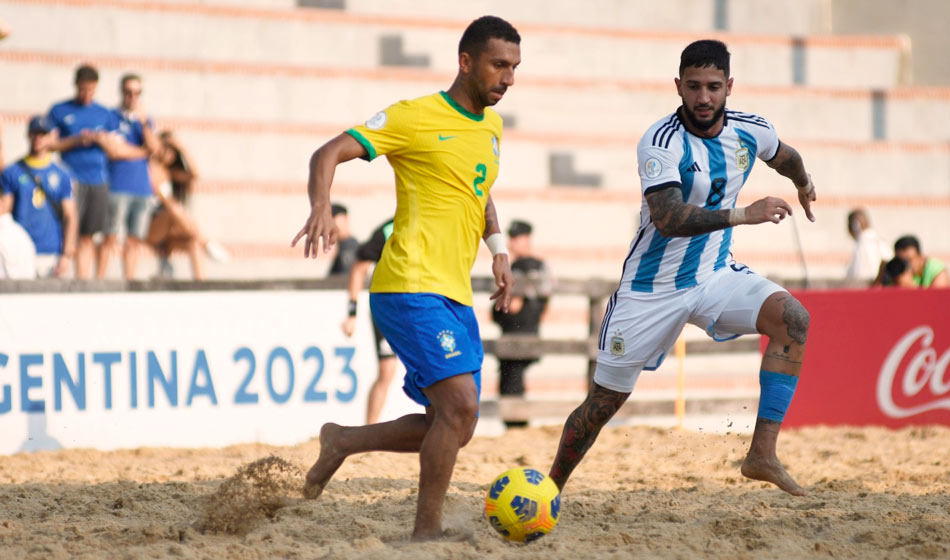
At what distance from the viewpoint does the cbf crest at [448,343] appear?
194 inches

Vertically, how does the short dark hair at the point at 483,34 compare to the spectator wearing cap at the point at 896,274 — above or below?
above

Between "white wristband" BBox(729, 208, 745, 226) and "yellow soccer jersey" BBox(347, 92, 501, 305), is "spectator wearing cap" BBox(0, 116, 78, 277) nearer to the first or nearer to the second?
"yellow soccer jersey" BBox(347, 92, 501, 305)

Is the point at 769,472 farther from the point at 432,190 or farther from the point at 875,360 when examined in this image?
the point at 875,360

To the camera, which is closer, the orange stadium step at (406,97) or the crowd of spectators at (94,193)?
the crowd of spectators at (94,193)

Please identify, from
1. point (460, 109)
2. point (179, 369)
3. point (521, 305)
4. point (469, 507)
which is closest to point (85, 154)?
point (179, 369)

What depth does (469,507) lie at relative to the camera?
609 centimetres

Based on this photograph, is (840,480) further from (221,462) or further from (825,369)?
(221,462)

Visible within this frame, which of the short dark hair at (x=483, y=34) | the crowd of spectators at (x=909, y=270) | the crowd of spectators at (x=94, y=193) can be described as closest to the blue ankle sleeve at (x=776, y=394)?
the short dark hair at (x=483, y=34)

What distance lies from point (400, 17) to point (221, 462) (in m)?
A: 10.0

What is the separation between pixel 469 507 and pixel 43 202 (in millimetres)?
6553

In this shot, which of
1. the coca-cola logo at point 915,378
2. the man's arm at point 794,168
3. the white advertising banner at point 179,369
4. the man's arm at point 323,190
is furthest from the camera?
the coca-cola logo at point 915,378

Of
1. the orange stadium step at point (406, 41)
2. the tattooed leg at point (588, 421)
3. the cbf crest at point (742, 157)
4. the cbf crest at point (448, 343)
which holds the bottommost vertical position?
the tattooed leg at point (588, 421)

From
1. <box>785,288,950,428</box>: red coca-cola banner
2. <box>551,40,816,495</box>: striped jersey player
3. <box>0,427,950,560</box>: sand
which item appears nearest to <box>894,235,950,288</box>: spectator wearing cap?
<box>785,288,950,428</box>: red coca-cola banner

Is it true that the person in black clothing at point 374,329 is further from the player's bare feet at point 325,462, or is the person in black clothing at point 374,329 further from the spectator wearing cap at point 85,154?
the spectator wearing cap at point 85,154
